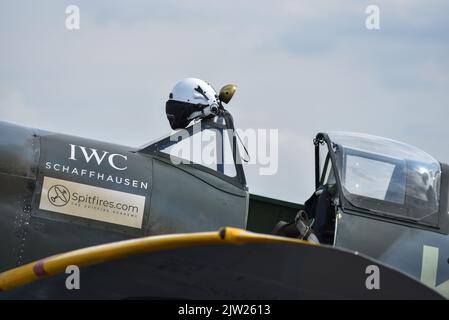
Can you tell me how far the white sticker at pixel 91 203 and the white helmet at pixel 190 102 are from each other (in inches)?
44.6

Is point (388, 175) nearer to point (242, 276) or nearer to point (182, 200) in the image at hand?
point (182, 200)

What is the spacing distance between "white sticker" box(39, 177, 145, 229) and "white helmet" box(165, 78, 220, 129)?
1.13 metres

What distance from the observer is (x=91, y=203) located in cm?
601

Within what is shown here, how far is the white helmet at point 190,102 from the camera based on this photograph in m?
6.91

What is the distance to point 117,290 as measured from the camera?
5.08 metres

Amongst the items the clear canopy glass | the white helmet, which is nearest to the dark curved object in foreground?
the clear canopy glass

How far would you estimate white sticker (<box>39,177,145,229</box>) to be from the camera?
5957 mm

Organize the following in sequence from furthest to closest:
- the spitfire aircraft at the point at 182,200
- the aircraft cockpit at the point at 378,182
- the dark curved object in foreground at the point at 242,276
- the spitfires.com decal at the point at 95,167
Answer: the aircraft cockpit at the point at 378,182 < the spitfires.com decal at the point at 95,167 < the spitfire aircraft at the point at 182,200 < the dark curved object in foreground at the point at 242,276

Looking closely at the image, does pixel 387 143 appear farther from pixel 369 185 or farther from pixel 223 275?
pixel 223 275

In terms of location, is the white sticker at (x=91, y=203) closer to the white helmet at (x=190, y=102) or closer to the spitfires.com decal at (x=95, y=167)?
the spitfires.com decal at (x=95, y=167)

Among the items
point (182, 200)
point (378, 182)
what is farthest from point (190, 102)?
point (378, 182)

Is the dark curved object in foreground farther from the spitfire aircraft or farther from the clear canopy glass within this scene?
the clear canopy glass

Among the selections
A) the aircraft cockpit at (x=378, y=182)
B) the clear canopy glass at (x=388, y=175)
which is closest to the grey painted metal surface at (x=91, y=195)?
the aircraft cockpit at (x=378, y=182)

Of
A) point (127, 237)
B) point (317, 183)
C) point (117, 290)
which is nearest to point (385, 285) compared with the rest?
point (117, 290)
